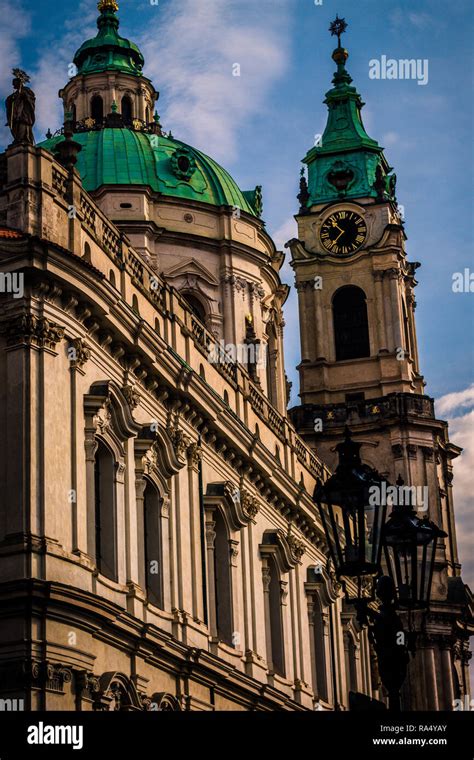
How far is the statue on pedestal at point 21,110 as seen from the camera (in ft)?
100

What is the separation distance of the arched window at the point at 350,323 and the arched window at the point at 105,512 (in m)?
40.9

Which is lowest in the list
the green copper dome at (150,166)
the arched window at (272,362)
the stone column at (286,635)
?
the stone column at (286,635)

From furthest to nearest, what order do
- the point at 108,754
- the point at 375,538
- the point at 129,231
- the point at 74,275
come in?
the point at 129,231 → the point at 74,275 → the point at 108,754 → the point at 375,538

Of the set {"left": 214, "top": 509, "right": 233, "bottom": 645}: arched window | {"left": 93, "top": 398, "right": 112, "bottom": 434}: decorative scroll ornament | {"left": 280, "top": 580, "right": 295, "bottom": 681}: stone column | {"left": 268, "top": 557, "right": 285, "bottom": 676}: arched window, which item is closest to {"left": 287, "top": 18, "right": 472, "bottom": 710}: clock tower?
{"left": 280, "top": 580, "right": 295, "bottom": 681}: stone column

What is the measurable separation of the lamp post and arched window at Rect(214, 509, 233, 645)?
18.6m

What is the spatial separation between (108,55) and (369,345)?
19.1 m

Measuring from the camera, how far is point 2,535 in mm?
27547

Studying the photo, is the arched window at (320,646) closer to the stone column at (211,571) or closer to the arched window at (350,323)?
the stone column at (211,571)

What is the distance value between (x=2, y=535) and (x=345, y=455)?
33.1 ft

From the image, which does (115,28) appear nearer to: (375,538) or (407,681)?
(407,681)

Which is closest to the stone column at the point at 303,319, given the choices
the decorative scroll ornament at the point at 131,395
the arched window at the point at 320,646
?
the arched window at the point at 320,646

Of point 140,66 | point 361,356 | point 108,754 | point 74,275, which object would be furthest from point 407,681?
point 108,754

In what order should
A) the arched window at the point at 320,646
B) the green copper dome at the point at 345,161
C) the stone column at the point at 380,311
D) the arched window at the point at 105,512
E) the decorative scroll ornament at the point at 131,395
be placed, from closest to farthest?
1. the arched window at the point at 105,512
2. the decorative scroll ornament at the point at 131,395
3. the arched window at the point at 320,646
4. the stone column at the point at 380,311
5. the green copper dome at the point at 345,161

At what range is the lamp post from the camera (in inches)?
715
